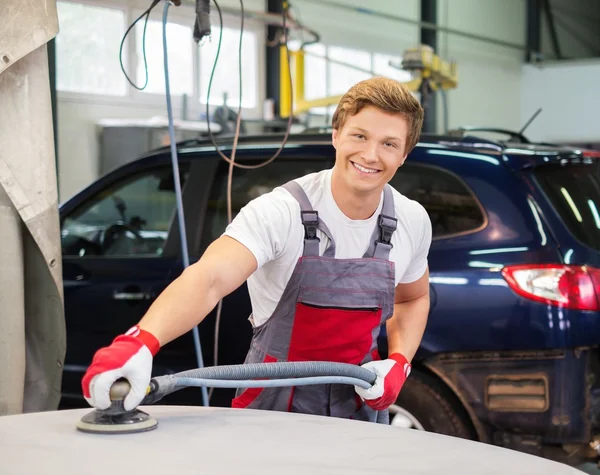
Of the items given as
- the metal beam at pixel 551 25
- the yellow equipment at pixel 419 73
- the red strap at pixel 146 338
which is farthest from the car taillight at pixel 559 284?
the metal beam at pixel 551 25

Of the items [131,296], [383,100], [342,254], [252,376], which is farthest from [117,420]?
[131,296]

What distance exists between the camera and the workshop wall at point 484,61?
14891 millimetres

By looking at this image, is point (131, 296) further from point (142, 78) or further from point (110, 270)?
point (142, 78)

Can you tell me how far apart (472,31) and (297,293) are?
14.0 metres

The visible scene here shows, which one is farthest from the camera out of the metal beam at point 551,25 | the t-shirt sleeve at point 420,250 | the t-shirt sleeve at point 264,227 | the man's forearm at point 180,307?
the metal beam at point 551,25

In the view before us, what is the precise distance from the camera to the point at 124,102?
1035cm

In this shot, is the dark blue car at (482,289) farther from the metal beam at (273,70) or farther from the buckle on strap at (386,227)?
the metal beam at (273,70)

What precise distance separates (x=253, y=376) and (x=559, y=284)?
6.01 ft

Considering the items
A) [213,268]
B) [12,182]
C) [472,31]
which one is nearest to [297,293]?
[213,268]

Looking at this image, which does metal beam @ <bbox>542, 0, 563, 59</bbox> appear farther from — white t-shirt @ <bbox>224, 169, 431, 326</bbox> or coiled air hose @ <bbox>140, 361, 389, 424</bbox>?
coiled air hose @ <bbox>140, 361, 389, 424</bbox>

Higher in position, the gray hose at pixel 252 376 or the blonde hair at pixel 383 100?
the blonde hair at pixel 383 100

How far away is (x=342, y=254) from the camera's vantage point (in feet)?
7.61

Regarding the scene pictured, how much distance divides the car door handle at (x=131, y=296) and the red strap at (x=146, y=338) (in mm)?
2166

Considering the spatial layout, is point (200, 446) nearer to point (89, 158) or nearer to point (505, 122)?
point (89, 158)
